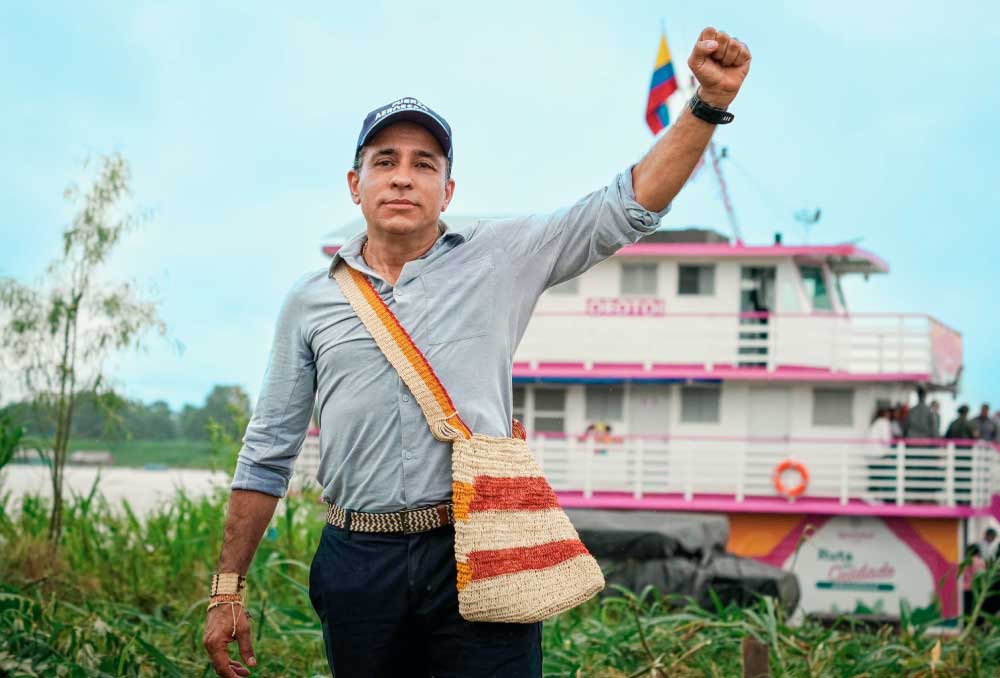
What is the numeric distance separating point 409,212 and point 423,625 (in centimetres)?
78

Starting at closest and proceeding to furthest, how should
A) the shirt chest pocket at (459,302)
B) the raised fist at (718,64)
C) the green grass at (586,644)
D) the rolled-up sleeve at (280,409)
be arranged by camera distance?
the raised fist at (718,64) → the shirt chest pocket at (459,302) → the rolled-up sleeve at (280,409) → the green grass at (586,644)

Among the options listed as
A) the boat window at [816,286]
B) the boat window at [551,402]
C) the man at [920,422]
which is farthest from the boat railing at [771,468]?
the boat window at [816,286]

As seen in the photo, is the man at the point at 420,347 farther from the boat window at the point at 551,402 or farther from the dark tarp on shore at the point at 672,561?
the boat window at the point at 551,402

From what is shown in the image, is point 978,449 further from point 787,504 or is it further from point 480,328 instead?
point 480,328

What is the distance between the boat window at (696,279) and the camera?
18.5m

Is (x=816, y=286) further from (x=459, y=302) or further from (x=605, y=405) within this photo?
(x=459, y=302)

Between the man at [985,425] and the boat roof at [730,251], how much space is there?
2779 millimetres

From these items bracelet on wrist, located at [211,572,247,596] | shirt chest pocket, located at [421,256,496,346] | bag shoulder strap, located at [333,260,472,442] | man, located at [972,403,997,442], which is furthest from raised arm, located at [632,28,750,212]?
man, located at [972,403,997,442]

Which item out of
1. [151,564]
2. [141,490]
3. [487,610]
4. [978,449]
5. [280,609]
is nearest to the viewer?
[487,610]

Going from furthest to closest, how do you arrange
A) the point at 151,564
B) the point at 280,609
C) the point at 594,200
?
the point at 151,564, the point at 280,609, the point at 594,200

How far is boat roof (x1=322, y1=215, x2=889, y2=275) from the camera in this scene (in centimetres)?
1797

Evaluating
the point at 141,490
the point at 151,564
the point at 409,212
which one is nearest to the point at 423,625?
the point at 409,212

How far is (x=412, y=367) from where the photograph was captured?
85.7 inches

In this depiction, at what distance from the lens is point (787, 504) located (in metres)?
17.5
